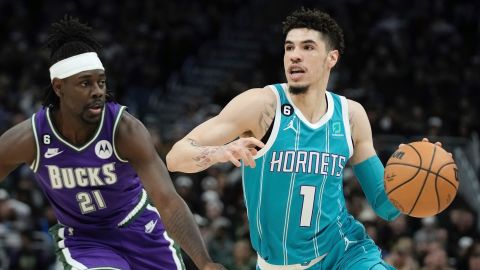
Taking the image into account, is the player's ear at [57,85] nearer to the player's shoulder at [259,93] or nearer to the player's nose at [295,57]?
the player's shoulder at [259,93]

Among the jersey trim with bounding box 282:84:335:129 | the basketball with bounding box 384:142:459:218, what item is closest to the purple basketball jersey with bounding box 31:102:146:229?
the jersey trim with bounding box 282:84:335:129

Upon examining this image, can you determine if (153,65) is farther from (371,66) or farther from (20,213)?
(20,213)

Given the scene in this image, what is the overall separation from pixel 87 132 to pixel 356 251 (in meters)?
1.84

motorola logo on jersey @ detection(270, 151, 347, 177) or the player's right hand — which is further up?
the player's right hand

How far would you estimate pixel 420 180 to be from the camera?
5.71 m

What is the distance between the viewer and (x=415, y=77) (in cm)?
1750

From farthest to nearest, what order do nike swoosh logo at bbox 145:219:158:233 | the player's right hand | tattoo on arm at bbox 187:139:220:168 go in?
nike swoosh logo at bbox 145:219:158:233
tattoo on arm at bbox 187:139:220:168
the player's right hand

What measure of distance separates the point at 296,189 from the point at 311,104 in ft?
1.96

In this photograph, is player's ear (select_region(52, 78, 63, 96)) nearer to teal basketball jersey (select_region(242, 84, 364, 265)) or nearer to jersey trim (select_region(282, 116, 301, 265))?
teal basketball jersey (select_region(242, 84, 364, 265))

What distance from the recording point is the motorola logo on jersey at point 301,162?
5773 mm

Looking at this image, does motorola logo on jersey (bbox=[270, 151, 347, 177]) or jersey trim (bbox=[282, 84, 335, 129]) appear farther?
jersey trim (bbox=[282, 84, 335, 129])

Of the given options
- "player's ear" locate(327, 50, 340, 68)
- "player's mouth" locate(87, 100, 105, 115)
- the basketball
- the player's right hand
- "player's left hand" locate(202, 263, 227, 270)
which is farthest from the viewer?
"player's ear" locate(327, 50, 340, 68)

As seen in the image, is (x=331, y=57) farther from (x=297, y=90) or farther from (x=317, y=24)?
(x=297, y=90)

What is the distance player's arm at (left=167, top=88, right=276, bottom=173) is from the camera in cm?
536
